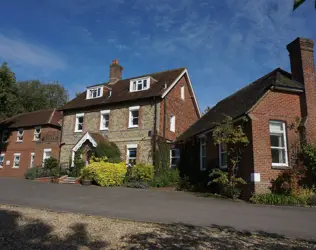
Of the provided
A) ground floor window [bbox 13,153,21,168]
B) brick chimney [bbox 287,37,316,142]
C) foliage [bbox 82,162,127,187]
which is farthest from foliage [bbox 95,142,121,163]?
ground floor window [bbox 13,153,21,168]

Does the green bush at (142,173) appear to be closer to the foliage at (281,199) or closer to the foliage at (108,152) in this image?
the foliage at (108,152)

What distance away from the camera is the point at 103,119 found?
27219 millimetres

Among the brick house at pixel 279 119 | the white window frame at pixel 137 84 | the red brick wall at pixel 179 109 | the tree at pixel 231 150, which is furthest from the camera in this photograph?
the white window frame at pixel 137 84

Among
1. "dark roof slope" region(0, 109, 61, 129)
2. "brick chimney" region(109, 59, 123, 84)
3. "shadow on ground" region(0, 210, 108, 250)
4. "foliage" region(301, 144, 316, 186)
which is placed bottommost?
"shadow on ground" region(0, 210, 108, 250)

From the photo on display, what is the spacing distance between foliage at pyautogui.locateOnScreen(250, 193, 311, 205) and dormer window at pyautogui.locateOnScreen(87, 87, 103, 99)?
790 inches

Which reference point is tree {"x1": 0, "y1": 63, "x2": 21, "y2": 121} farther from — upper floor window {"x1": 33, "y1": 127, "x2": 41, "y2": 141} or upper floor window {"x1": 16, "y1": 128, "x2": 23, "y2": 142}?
upper floor window {"x1": 33, "y1": 127, "x2": 41, "y2": 141}

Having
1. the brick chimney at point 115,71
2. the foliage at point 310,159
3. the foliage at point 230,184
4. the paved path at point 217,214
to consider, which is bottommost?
the paved path at point 217,214

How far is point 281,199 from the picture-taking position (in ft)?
41.5

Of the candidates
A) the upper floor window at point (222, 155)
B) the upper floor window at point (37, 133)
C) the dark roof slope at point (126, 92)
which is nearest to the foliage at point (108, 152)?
the dark roof slope at point (126, 92)

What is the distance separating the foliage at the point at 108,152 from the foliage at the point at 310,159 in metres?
14.2

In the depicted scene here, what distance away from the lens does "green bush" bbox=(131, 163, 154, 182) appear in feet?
69.8

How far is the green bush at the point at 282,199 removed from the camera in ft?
41.1

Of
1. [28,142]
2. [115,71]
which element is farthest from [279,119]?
[28,142]

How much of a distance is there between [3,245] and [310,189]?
12709 mm
